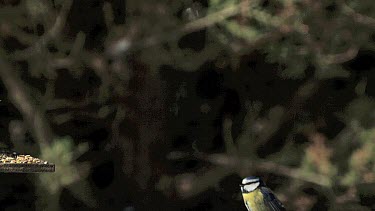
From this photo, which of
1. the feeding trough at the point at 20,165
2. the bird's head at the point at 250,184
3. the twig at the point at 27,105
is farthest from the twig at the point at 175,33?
the feeding trough at the point at 20,165

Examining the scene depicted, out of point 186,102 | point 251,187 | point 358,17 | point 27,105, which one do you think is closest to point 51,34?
point 27,105

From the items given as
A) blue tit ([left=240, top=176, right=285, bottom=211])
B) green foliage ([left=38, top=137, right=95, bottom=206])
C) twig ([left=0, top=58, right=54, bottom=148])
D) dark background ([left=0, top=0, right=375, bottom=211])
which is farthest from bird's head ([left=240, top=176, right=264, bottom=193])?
twig ([left=0, top=58, right=54, bottom=148])

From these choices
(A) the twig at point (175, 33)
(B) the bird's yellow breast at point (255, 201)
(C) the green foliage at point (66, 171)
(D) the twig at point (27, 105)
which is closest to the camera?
(B) the bird's yellow breast at point (255, 201)

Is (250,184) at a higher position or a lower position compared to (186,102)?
lower

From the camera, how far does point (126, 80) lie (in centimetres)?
247

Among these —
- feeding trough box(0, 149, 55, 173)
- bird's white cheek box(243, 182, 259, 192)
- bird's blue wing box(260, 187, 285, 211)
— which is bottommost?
bird's blue wing box(260, 187, 285, 211)

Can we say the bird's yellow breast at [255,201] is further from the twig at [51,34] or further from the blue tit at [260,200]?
the twig at [51,34]

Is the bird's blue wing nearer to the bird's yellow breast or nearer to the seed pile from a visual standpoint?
the bird's yellow breast

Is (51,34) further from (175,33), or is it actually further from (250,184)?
(250,184)

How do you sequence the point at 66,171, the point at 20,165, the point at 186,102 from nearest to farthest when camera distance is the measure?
1. the point at 20,165
2. the point at 66,171
3. the point at 186,102

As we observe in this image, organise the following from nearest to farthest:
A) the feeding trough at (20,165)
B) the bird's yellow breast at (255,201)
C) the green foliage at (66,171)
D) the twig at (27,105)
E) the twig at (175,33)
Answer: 1. the feeding trough at (20,165)
2. the bird's yellow breast at (255,201)
3. the twig at (175,33)
4. the green foliage at (66,171)
5. the twig at (27,105)

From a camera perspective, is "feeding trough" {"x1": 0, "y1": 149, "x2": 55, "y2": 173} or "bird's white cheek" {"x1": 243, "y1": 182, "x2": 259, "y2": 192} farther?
"bird's white cheek" {"x1": 243, "y1": 182, "x2": 259, "y2": 192}

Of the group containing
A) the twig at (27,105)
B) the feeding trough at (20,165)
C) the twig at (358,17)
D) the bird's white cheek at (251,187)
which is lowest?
the bird's white cheek at (251,187)

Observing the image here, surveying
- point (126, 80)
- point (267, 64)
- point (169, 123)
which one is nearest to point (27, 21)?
point (126, 80)
